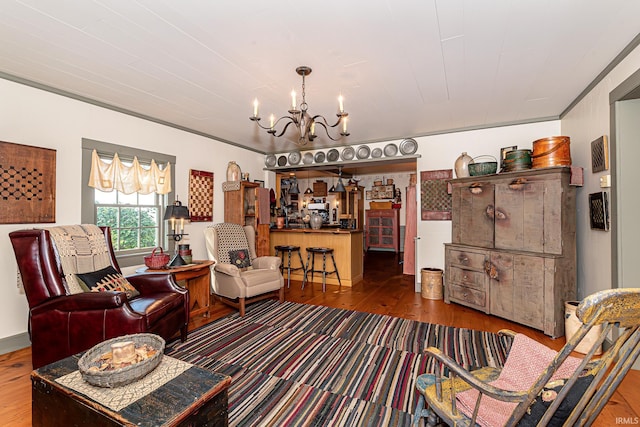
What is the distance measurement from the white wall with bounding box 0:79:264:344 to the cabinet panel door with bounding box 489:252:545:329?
4.14 m

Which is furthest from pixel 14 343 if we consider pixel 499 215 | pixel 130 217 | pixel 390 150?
pixel 499 215

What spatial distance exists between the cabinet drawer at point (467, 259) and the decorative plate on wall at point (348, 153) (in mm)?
2294

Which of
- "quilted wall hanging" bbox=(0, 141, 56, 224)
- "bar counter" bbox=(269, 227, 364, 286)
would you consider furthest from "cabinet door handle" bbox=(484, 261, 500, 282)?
"quilted wall hanging" bbox=(0, 141, 56, 224)

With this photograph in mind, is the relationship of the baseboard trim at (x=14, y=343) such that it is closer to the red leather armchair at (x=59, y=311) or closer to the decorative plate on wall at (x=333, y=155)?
the red leather armchair at (x=59, y=311)

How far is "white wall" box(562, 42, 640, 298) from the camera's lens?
249cm

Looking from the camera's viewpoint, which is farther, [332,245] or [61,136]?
[332,245]

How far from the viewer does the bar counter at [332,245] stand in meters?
5.11

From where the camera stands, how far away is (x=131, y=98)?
10.4 ft

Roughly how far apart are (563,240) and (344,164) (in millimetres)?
3339

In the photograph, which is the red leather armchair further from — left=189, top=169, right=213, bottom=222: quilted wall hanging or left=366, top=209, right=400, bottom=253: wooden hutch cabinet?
left=366, top=209, right=400, bottom=253: wooden hutch cabinet

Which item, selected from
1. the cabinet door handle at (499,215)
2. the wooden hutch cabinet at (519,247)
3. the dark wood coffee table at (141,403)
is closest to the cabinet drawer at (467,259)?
the wooden hutch cabinet at (519,247)

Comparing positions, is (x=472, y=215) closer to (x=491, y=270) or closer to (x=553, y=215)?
(x=491, y=270)

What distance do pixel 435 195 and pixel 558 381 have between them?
12.2 ft

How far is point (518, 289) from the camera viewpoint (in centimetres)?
324
